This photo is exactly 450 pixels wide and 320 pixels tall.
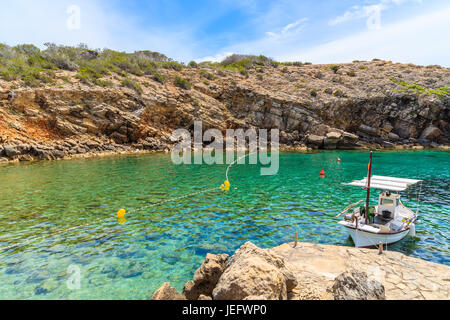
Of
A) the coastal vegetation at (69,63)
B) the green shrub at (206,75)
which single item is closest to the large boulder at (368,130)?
the green shrub at (206,75)

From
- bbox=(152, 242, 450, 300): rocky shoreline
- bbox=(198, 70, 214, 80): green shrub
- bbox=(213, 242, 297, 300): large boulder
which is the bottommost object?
bbox=(152, 242, 450, 300): rocky shoreline

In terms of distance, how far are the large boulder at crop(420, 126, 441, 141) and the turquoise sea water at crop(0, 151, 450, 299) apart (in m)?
45.3

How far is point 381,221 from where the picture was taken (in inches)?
535

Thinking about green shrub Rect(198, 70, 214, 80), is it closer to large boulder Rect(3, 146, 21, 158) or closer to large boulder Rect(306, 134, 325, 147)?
large boulder Rect(306, 134, 325, 147)

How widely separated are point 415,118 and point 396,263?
71470 mm

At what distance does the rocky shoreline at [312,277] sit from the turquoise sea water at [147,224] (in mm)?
2409

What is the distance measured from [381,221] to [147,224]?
43.7ft

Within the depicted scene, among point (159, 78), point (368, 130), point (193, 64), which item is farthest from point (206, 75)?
point (368, 130)

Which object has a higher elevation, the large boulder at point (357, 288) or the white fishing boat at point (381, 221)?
the large boulder at point (357, 288)

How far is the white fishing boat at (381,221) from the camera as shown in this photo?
12.0 m

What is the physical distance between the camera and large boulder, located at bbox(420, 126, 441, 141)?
62469 mm

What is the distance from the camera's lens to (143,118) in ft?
174

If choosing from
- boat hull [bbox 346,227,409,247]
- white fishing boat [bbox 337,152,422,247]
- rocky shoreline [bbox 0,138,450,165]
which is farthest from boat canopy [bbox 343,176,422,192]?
rocky shoreline [bbox 0,138,450,165]

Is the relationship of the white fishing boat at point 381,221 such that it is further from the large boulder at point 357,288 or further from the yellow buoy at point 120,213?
the yellow buoy at point 120,213
